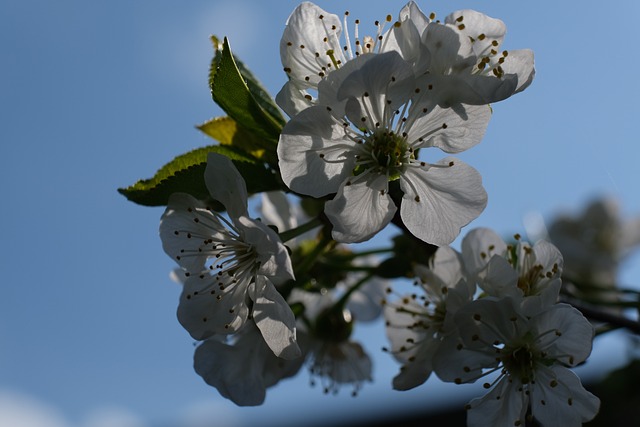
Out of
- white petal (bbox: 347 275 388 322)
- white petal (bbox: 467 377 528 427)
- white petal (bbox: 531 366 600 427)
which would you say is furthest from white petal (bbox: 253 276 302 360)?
white petal (bbox: 347 275 388 322)

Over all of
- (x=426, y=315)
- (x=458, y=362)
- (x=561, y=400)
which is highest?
(x=426, y=315)

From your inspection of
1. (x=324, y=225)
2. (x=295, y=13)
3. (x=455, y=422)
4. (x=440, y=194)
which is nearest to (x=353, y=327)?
(x=324, y=225)

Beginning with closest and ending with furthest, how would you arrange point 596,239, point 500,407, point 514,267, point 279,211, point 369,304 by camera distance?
1. point 500,407
2. point 514,267
3. point 279,211
4. point 369,304
5. point 596,239

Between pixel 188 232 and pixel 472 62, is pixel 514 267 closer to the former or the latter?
pixel 472 62

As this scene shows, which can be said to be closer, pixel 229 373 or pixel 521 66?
pixel 521 66

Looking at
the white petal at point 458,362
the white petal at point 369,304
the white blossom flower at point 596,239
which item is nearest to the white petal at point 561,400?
the white petal at point 458,362

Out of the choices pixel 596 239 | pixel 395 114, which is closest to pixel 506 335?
pixel 395 114
